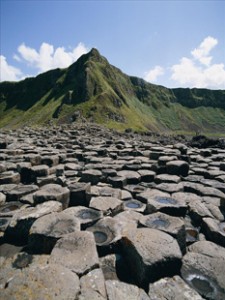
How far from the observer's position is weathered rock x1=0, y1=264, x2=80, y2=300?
332cm

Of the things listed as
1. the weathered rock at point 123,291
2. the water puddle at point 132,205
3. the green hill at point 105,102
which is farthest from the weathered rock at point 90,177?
the green hill at point 105,102

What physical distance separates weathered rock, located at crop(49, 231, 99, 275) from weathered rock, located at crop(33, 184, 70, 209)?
Result: 2010 mm

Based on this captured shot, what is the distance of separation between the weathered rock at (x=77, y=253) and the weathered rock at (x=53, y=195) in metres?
2.01

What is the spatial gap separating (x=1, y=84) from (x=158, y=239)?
522 feet

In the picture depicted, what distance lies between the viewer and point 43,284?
3516mm

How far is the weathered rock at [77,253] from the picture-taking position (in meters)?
4.04

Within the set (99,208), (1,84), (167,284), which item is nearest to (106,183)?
(99,208)

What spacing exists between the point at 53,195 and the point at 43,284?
3319 mm

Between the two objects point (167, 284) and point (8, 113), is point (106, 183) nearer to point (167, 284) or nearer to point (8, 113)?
point (167, 284)

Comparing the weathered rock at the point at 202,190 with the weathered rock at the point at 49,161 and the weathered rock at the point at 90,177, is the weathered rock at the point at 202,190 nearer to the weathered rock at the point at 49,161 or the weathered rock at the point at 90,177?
the weathered rock at the point at 90,177

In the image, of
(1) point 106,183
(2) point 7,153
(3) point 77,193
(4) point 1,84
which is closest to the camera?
(3) point 77,193

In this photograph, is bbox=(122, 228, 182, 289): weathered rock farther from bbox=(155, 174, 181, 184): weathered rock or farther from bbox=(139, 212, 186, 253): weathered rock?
bbox=(155, 174, 181, 184): weathered rock

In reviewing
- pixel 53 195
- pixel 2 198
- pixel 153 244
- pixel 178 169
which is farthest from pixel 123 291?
pixel 178 169

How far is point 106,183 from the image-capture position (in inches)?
362
